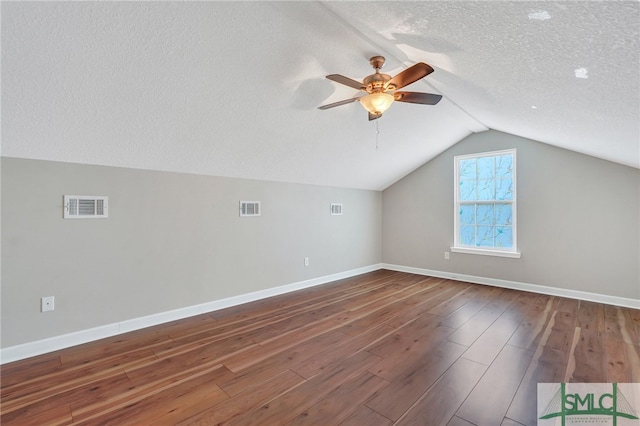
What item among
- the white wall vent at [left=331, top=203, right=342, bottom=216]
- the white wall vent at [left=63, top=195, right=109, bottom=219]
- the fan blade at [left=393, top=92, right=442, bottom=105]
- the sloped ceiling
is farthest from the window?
the white wall vent at [left=63, top=195, right=109, bottom=219]

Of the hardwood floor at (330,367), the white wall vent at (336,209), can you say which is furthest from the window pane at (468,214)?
the white wall vent at (336,209)

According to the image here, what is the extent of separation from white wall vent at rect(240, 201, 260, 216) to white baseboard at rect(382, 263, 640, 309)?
3.35 meters

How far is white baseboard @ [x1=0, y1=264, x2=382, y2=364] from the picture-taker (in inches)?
94.9

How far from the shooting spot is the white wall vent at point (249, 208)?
12.7 ft

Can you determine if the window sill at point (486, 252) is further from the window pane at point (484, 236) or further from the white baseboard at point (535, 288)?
the white baseboard at point (535, 288)

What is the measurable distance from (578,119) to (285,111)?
266cm

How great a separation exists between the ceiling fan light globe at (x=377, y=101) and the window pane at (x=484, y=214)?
349 centimetres

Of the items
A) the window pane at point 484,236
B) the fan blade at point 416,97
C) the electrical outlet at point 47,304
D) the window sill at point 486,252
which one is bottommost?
the electrical outlet at point 47,304

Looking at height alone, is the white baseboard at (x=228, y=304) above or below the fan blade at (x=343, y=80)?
below

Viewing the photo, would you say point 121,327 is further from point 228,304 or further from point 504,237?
point 504,237

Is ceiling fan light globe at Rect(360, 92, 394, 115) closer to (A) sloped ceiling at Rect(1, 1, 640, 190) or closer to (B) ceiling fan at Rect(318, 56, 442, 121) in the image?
(B) ceiling fan at Rect(318, 56, 442, 121)

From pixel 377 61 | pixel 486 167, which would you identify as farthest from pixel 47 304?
pixel 486 167

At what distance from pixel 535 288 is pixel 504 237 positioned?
0.87m

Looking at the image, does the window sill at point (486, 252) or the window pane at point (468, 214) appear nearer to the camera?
the window sill at point (486, 252)
